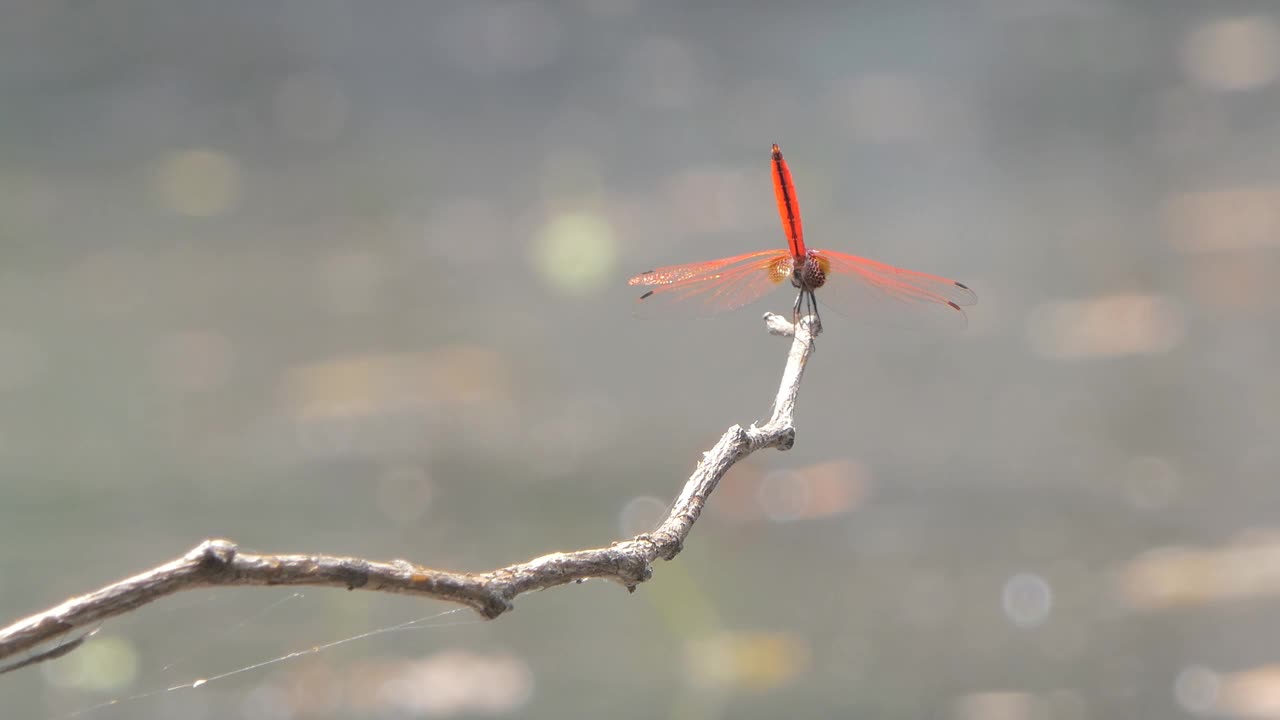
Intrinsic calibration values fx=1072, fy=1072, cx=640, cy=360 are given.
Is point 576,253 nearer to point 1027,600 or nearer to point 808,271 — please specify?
point 1027,600

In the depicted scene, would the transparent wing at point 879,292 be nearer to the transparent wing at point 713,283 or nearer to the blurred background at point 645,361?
the transparent wing at point 713,283

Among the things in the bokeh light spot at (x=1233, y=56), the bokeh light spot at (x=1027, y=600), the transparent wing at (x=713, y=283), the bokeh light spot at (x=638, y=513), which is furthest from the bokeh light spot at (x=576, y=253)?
the transparent wing at (x=713, y=283)

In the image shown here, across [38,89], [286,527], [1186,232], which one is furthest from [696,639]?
[38,89]

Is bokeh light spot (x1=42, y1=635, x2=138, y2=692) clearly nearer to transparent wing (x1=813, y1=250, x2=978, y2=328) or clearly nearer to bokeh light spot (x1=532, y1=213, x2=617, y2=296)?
bokeh light spot (x1=532, y1=213, x2=617, y2=296)

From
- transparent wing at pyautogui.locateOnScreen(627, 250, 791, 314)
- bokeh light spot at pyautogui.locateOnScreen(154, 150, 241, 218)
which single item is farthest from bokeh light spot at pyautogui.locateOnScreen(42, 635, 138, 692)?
transparent wing at pyautogui.locateOnScreen(627, 250, 791, 314)

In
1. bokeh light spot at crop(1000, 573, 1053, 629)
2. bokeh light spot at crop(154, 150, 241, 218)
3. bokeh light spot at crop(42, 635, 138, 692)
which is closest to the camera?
bokeh light spot at crop(42, 635, 138, 692)

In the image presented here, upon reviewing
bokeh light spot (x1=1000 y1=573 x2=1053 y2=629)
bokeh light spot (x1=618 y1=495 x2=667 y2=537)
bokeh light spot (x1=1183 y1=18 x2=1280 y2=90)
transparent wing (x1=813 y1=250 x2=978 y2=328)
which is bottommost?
transparent wing (x1=813 y1=250 x2=978 y2=328)

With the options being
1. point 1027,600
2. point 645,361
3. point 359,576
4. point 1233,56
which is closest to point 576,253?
point 645,361

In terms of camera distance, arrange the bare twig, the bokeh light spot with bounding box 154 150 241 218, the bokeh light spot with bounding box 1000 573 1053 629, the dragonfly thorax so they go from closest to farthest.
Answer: the bare twig
the dragonfly thorax
the bokeh light spot with bounding box 1000 573 1053 629
the bokeh light spot with bounding box 154 150 241 218
